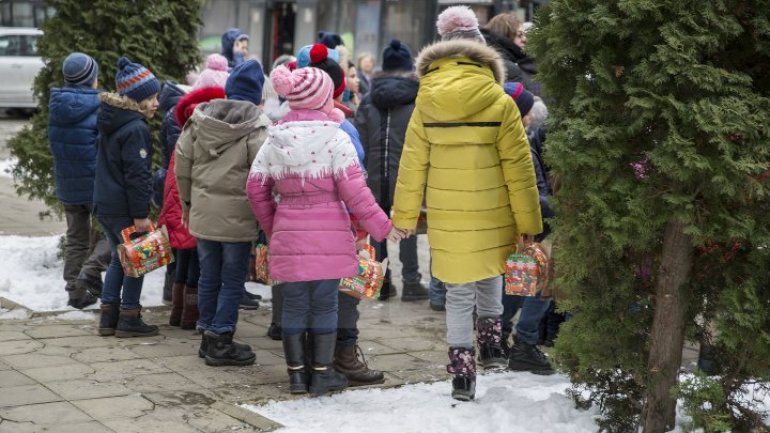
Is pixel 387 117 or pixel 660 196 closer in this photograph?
pixel 660 196

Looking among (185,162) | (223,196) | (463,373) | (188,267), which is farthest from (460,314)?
(188,267)

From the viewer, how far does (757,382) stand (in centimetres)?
501

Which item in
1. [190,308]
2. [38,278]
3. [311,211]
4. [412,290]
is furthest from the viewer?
[412,290]

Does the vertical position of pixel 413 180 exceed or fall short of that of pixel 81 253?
it exceeds it

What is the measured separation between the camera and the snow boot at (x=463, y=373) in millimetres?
6207

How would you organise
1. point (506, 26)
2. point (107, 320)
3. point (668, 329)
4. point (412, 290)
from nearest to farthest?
point (668, 329) → point (107, 320) → point (506, 26) → point (412, 290)

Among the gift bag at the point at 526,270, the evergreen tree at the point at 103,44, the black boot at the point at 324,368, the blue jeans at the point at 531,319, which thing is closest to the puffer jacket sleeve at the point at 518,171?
the gift bag at the point at 526,270

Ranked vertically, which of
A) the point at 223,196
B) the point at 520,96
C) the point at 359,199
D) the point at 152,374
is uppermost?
the point at 520,96

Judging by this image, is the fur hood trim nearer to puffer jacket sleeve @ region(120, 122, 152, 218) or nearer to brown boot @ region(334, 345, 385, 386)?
brown boot @ region(334, 345, 385, 386)

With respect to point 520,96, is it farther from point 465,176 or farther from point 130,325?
point 130,325

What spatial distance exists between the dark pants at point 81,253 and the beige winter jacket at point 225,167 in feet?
6.39

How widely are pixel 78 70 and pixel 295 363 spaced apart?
10.8 feet

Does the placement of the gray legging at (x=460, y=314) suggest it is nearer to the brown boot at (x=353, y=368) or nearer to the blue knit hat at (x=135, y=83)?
the brown boot at (x=353, y=368)

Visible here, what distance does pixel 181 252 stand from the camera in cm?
806
